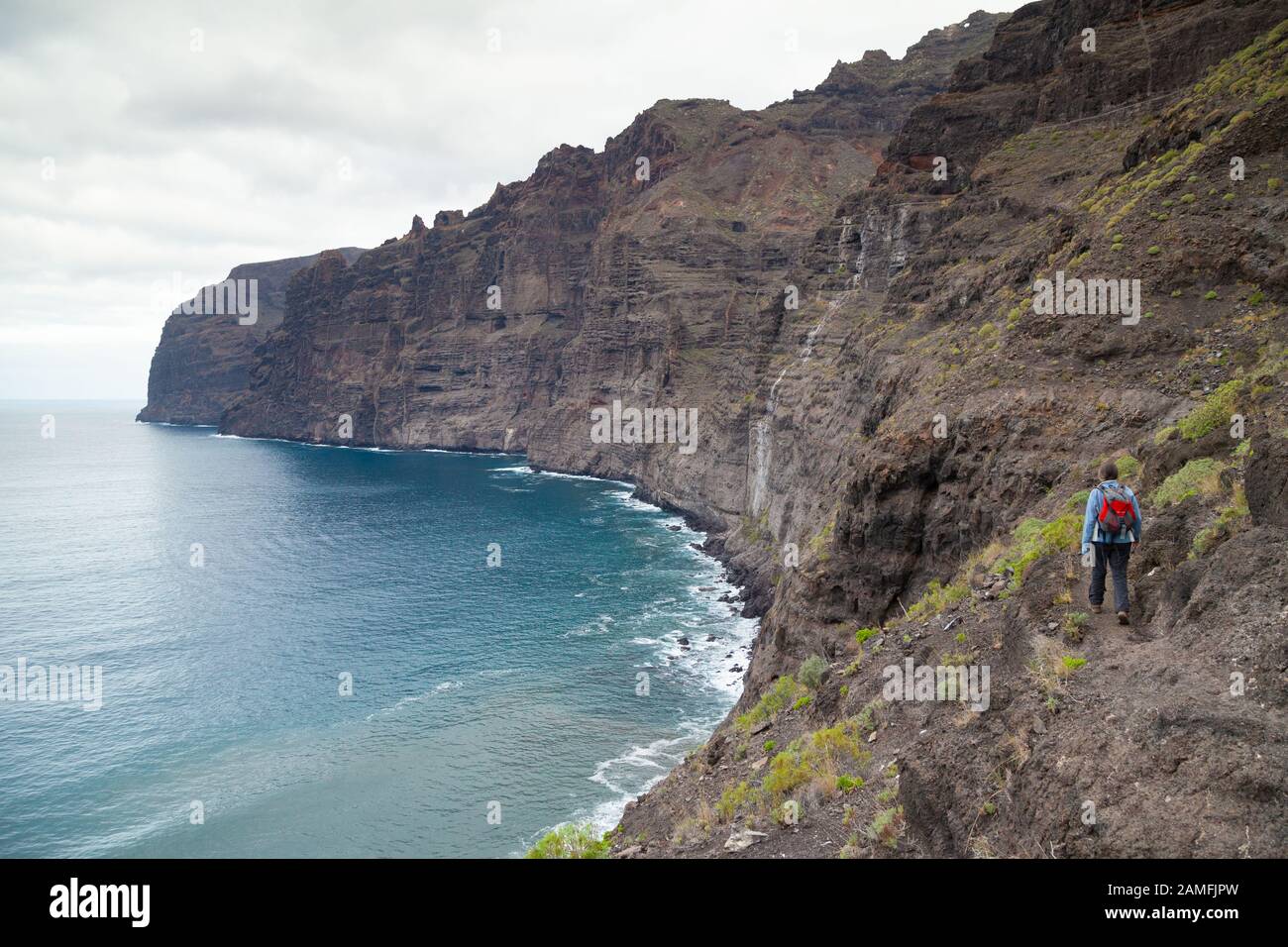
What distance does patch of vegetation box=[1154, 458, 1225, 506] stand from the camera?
11.4m

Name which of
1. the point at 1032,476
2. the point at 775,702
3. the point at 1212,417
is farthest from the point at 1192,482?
the point at 775,702

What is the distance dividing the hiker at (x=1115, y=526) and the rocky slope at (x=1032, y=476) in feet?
1.58

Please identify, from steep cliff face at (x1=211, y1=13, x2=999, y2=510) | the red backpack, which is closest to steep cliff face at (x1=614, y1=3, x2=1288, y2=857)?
the red backpack

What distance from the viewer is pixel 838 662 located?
20.3m

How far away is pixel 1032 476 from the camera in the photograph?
21.0m

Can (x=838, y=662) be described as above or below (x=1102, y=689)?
below

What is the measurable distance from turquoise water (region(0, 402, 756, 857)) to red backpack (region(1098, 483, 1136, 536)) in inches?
1107

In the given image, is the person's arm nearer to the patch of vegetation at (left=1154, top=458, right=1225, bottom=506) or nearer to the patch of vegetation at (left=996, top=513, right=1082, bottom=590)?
the patch of vegetation at (left=1154, top=458, right=1225, bottom=506)

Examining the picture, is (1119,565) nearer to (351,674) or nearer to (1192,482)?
(1192,482)

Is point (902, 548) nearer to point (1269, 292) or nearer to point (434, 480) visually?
point (1269, 292)

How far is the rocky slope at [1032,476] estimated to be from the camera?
7914 millimetres

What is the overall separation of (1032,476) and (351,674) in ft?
144

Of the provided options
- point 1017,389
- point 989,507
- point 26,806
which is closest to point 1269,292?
point 1017,389

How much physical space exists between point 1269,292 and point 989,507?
8.92 meters
